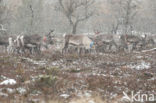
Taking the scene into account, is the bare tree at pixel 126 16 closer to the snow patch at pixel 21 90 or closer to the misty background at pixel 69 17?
the misty background at pixel 69 17

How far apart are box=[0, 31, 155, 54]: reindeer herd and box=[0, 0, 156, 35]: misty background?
30.1ft

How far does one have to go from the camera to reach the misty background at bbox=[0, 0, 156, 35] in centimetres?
4012

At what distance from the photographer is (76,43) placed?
73.6ft

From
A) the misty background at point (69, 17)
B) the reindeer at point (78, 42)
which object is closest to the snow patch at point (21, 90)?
the reindeer at point (78, 42)

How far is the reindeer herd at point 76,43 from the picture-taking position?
21000 mm

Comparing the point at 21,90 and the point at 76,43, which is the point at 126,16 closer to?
the point at 76,43

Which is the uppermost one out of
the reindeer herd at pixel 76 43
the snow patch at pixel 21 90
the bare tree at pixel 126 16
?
the bare tree at pixel 126 16

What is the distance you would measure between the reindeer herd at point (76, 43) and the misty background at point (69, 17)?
361 inches

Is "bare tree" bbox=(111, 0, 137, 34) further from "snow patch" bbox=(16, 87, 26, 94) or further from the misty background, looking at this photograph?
"snow patch" bbox=(16, 87, 26, 94)

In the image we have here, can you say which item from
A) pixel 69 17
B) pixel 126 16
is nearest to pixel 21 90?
pixel 69 17

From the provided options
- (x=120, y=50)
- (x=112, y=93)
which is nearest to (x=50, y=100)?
(x=112, y=93)

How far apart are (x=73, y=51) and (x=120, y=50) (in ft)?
24.1

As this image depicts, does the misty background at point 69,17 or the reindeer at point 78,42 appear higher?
the misty background at point 69,17

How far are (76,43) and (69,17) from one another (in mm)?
16648
